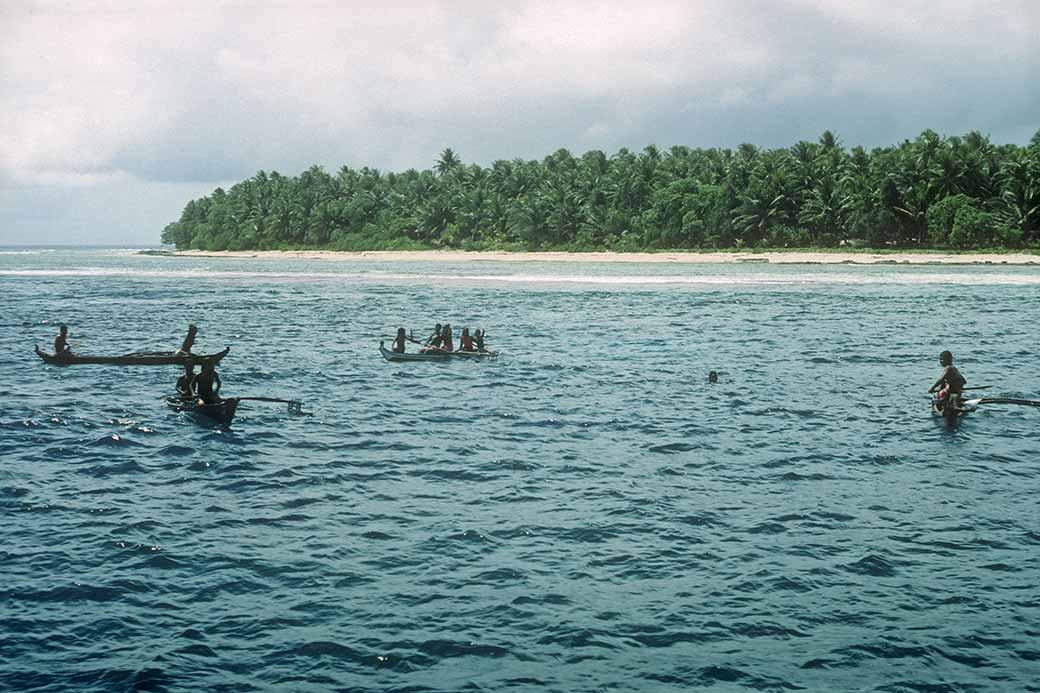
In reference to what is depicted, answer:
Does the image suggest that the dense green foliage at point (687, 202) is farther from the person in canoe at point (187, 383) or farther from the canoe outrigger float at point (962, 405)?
the person in canoe at point (187, 383)

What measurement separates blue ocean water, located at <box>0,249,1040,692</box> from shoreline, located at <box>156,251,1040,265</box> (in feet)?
254

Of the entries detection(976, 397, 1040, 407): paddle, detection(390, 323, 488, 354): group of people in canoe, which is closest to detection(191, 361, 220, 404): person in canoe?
detection(390, 323, 488, 354): group of people in canoe

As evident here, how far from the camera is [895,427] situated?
90.4ft

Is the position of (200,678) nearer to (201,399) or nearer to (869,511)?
(869,511)

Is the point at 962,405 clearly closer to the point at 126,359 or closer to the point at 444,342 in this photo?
the point at 444,342

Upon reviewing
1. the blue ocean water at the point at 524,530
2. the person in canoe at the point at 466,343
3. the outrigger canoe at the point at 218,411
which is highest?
the person in canoe at the point at 466,343

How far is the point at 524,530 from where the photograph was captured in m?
18.0

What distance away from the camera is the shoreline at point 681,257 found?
Answer: 112875 mm

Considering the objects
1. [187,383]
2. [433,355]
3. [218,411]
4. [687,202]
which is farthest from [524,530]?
[687,202]

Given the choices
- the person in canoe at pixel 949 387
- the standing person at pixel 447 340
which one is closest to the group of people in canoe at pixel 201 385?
the standing person at pixel 447 340

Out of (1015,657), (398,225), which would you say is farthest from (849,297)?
(398,225)

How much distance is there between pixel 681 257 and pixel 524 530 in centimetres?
12106

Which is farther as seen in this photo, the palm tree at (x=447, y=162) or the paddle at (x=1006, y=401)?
the palm tree at (x=447, y=162)

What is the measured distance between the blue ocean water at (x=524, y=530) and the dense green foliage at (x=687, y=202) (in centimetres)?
8295
